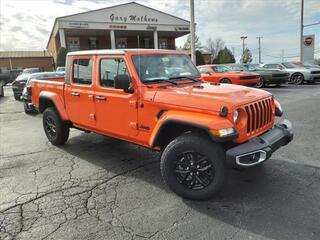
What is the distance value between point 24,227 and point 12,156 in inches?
122

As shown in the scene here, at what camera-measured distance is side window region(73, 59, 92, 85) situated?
544 cm

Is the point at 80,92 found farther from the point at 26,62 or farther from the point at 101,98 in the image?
the point at 26,62

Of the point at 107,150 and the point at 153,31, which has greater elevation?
the point at 153,31

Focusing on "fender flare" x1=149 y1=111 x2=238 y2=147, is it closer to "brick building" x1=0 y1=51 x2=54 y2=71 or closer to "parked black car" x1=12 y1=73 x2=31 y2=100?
"parked black car" x1=12 y1=73 x2=31 y2=100

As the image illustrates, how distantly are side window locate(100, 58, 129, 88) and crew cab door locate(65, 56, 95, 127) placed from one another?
30 centimetres

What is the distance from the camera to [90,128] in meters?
5.60

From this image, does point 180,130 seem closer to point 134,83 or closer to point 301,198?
point 134,83

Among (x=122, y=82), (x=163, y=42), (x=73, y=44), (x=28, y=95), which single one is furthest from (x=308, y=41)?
(x=122, y=82)

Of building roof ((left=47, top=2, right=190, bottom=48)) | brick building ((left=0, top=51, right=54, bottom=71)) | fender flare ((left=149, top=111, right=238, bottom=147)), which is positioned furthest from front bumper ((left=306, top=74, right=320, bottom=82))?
brick building ((left=0, top=51, right=54, bottom=71))

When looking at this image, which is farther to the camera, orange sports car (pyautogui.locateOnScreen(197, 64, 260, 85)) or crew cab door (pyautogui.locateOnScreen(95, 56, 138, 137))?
orange sports car (pyautogui.locateOnScreen(197, 64, 260, 85))

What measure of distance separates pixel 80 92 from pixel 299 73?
1674 cm

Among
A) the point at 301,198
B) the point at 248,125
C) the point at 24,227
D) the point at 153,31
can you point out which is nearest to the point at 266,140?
the point at 248,125

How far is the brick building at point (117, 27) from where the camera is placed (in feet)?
120

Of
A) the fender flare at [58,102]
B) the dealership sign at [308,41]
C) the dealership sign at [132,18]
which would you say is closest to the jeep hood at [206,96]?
the fender flare at [58,102]
